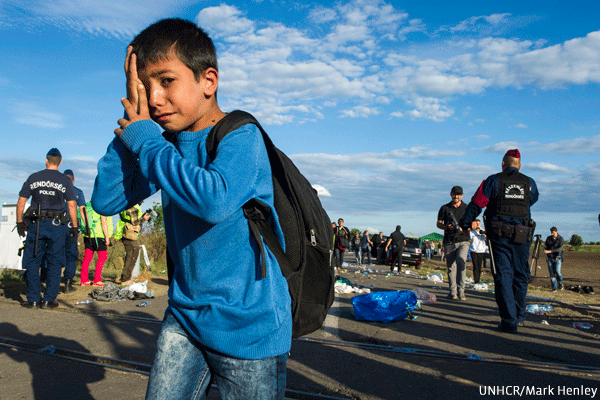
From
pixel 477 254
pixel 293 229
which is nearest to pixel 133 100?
pixel 293 229

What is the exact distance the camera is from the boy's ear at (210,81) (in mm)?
1640

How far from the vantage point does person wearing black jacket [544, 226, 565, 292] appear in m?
13.2

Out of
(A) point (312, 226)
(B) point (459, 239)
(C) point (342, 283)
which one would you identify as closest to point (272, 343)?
(A) point (312, 226)

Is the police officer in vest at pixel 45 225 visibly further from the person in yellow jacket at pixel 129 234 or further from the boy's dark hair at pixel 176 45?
the boy's dark hair at pixel 176 45

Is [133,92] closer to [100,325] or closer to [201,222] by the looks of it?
[201,222]

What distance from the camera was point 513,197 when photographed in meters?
6.04

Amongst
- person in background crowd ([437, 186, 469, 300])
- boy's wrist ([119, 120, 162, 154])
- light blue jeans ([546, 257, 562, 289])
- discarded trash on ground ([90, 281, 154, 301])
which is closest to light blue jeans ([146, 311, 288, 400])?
boy's wrist ([119, 120, 162, 154])

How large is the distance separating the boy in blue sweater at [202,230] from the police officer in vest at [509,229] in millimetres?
5023

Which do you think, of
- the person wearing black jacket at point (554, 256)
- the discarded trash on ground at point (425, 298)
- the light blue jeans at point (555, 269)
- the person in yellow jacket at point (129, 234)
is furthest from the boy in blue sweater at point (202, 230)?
the light blue jeans at point (555, 269)

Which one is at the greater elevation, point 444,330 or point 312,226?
point 312,226

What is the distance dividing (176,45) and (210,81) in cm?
16

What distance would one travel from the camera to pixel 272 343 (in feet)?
4.73

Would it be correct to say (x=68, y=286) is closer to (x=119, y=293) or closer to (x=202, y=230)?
(x=119, y=293)

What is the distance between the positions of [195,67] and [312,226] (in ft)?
2.24
